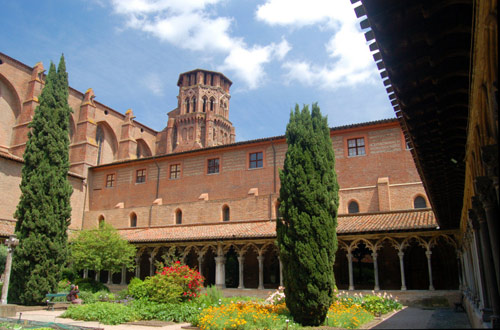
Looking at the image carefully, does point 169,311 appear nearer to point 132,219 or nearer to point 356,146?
point 356,146

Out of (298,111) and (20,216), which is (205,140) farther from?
(298,111)

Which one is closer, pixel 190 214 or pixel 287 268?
pixel 287 268

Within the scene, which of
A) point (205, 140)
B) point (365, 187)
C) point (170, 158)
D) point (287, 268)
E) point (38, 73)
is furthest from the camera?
point (205, 140)

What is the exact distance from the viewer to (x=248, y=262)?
86.9 feet

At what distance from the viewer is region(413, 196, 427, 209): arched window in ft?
77.6

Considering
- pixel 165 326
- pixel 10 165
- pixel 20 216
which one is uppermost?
pixel 10 165

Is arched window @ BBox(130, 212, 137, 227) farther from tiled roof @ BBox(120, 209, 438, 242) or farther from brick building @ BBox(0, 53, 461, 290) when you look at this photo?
tiled roof @ BBox(120, 209, 438, 242)

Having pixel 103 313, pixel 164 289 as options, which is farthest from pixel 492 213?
pixel 103 313

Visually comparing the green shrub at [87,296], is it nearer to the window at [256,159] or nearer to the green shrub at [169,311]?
the green shrub at [169,311]

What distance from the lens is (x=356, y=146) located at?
85.7 feet

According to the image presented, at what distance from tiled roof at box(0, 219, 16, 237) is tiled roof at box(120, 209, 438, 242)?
6964mm

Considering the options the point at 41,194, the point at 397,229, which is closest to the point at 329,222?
the point at 397,229

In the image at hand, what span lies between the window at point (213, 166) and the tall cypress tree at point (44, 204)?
1089 centimetres

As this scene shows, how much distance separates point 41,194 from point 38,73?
24551 millimetres
